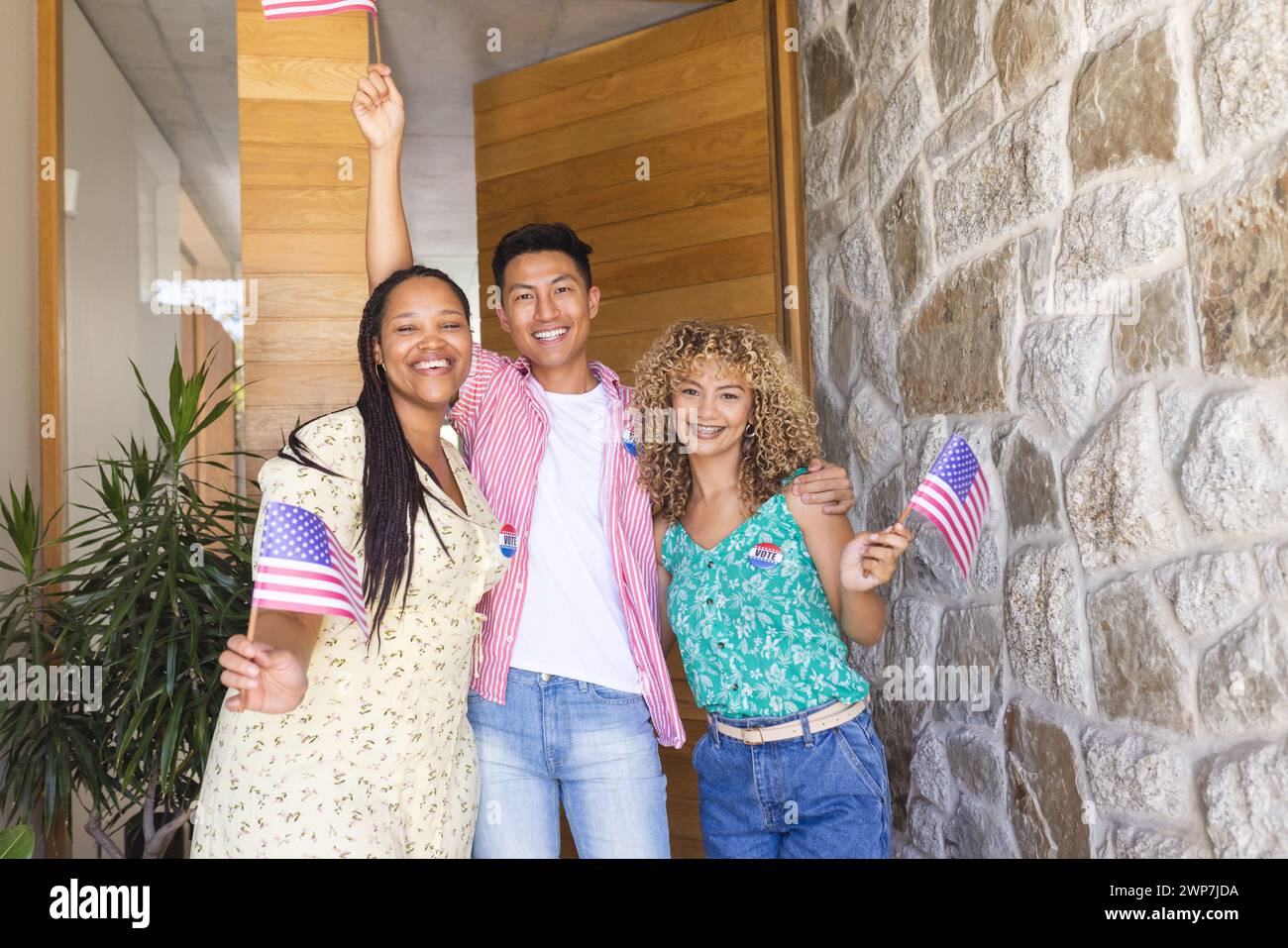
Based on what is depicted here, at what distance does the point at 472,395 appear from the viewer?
7.42 feet

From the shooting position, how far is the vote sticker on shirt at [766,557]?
6.69ft

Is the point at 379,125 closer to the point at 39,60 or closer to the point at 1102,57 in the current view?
the point at 1102,57

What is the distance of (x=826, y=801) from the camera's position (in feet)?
6.42

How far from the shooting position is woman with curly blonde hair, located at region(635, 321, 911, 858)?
197 centimetres

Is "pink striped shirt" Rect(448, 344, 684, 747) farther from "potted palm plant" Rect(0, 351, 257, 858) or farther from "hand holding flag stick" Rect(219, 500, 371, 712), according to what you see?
"potted palm plant" Rect(0, 351, 257, 858)

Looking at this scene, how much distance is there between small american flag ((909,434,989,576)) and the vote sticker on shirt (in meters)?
0.26

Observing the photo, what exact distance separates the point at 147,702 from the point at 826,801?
1.53m

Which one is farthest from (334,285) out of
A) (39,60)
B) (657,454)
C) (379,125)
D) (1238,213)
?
(1238,213)

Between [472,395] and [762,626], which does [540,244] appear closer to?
[472,395]

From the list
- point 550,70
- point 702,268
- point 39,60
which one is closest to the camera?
point 39,60

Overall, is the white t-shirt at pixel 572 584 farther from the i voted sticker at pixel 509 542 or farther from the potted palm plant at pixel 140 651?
the potted palm plant at pixel 140 651

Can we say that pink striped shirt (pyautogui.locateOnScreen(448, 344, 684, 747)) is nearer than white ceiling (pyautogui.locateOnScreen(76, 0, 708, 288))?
Yes

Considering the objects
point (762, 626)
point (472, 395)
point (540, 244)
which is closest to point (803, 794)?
point (762, 626)

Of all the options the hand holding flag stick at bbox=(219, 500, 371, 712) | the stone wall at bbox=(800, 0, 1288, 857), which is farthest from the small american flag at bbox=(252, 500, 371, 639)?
the stone wall at bbox=(800, 0, 1288, 857)
